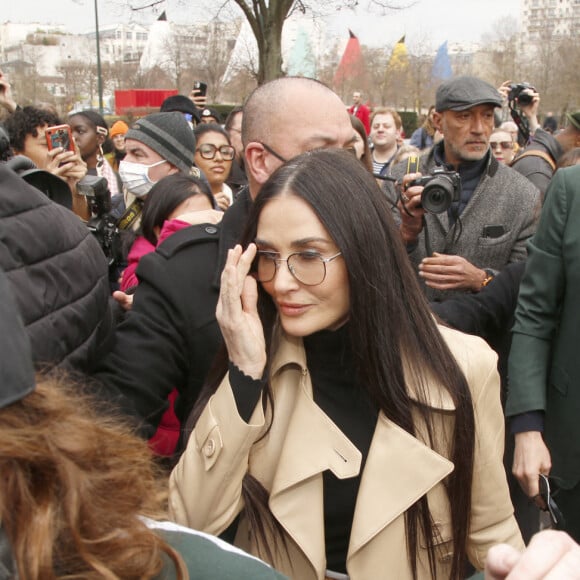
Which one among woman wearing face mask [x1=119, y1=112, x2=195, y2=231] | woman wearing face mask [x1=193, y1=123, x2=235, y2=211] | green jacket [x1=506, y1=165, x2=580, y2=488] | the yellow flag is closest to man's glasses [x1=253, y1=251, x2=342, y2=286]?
green jacket [x1=506, y1=165, x2=580, y2=488]

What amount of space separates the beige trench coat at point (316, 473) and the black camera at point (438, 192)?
43.8 inches

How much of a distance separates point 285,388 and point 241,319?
0.23 m

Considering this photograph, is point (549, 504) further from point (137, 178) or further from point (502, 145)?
point (502, 145)

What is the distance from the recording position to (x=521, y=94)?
6.10 metres

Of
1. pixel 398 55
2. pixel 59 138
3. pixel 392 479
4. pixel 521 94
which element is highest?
pixel 398 55

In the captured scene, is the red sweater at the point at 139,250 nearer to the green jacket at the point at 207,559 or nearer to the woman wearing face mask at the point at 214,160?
the green jacket at the point at 207,559

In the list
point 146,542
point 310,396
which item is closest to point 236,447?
point 310,396

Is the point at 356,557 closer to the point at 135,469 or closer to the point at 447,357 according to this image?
the point at 447,357

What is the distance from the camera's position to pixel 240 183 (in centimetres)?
630

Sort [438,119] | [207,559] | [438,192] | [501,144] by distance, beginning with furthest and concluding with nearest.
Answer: [501,144]
[438,119]
[438,192]
[207,559]

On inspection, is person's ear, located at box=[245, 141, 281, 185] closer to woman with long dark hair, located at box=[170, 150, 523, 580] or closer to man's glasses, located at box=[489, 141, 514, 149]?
woman with long dark hair, located at box=[170, 150, 523, 580]

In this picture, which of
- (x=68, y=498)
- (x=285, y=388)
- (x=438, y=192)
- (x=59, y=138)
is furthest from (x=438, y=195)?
(x=59, y=138)

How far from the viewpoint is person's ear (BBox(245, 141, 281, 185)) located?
239 centimetres

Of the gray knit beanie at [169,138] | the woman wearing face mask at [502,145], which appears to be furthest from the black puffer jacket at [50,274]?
the woman wearing face mask at [502,145]
